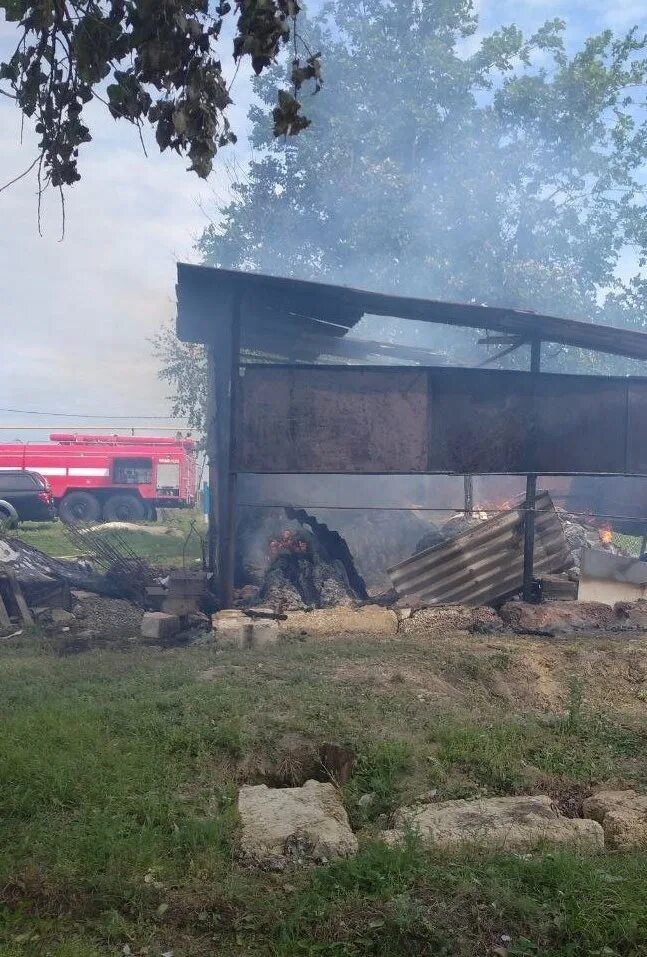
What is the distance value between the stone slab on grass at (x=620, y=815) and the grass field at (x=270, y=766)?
0.23 metres

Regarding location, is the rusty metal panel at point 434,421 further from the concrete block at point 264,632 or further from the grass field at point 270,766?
the grass field at point 270,766

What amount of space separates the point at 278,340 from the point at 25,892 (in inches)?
418

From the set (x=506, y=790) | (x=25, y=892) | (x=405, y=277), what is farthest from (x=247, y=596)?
(x=405, y=277)

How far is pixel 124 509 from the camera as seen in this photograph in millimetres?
29172

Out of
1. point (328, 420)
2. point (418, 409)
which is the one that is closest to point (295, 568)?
point (328, 420)

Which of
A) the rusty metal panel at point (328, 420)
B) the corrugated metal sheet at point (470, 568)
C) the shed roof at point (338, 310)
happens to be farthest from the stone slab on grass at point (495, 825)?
the shed roof at point (338, 310)

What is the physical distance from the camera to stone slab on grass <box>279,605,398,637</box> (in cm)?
904

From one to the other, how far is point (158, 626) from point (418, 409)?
400 cm

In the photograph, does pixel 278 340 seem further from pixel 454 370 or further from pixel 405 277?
pixel 405 277

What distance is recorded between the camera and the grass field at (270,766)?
11.3 ft

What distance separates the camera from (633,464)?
34.5 ft

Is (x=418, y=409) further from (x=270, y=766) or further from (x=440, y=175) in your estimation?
(x=440, y=175)

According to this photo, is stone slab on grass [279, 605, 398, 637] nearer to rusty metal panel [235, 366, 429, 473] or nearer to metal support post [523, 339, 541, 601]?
rusty metal panel [235, 366, 429, 473]

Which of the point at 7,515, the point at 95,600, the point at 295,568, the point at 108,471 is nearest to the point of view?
the point at 295,568
